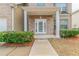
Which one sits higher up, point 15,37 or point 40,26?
point 40,26

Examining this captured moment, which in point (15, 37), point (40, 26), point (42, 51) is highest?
point (40, 26)

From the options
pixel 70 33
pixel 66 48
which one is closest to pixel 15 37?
pixel 66 48

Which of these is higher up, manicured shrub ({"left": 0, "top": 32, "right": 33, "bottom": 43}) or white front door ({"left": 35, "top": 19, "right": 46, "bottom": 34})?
white front door ({"left": 35, "top": 19, "right": 46, "bottom": 34})

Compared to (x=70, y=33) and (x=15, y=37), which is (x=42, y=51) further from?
(x=70, y=33)

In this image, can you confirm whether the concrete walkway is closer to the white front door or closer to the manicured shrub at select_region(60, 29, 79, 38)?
the manicured shrub at select_region(60, 29, 79, 38)

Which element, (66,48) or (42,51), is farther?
(66,48)

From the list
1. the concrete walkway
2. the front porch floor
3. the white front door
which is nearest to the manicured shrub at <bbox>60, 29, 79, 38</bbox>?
the front porch floor

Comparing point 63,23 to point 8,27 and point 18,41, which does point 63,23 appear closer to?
point 8,27

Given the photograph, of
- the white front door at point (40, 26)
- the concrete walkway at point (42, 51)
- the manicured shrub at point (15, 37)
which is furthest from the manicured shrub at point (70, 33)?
the concrete walkway at point (42, 51)

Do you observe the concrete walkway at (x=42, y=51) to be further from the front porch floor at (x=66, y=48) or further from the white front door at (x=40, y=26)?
the white front door at (x=40, y=26)

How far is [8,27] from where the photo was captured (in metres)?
22.4

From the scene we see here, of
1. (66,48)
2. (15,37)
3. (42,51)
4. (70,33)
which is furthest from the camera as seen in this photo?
(70,33)

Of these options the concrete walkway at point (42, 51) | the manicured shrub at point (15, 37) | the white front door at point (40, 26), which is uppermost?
the white front door at point (40, 26)

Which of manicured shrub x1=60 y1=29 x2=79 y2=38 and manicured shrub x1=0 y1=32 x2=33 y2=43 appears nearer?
manicured shrub x1=0 y1=32 x2=33 y2=43
